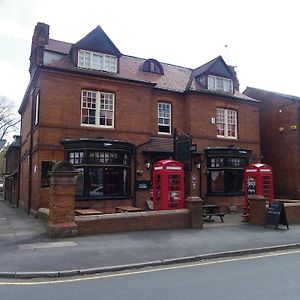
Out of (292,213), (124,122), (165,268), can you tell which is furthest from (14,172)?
(165,268)

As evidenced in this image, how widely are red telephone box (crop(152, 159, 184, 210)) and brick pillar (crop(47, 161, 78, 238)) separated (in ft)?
15.5

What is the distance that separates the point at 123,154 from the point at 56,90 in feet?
15.9

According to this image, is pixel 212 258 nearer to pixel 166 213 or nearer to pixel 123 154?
pixel 166 213

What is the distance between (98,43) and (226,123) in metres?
9.85

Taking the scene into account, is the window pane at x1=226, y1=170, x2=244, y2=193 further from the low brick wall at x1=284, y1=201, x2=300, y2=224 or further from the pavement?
the pavement

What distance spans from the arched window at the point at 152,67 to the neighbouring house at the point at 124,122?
0.07 meters

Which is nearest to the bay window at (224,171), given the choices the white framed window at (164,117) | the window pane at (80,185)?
the white framed window at (164,117)

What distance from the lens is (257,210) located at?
15930 mm

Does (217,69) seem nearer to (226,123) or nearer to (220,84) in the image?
(220,84)

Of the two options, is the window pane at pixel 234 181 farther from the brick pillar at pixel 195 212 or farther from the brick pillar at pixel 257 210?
the brick pillar at pixel 195 212

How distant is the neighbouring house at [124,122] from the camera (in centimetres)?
1841

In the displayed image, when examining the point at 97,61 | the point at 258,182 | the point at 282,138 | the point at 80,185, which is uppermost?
the point at 97,61

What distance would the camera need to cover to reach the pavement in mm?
8406

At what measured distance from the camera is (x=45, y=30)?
22062mm
